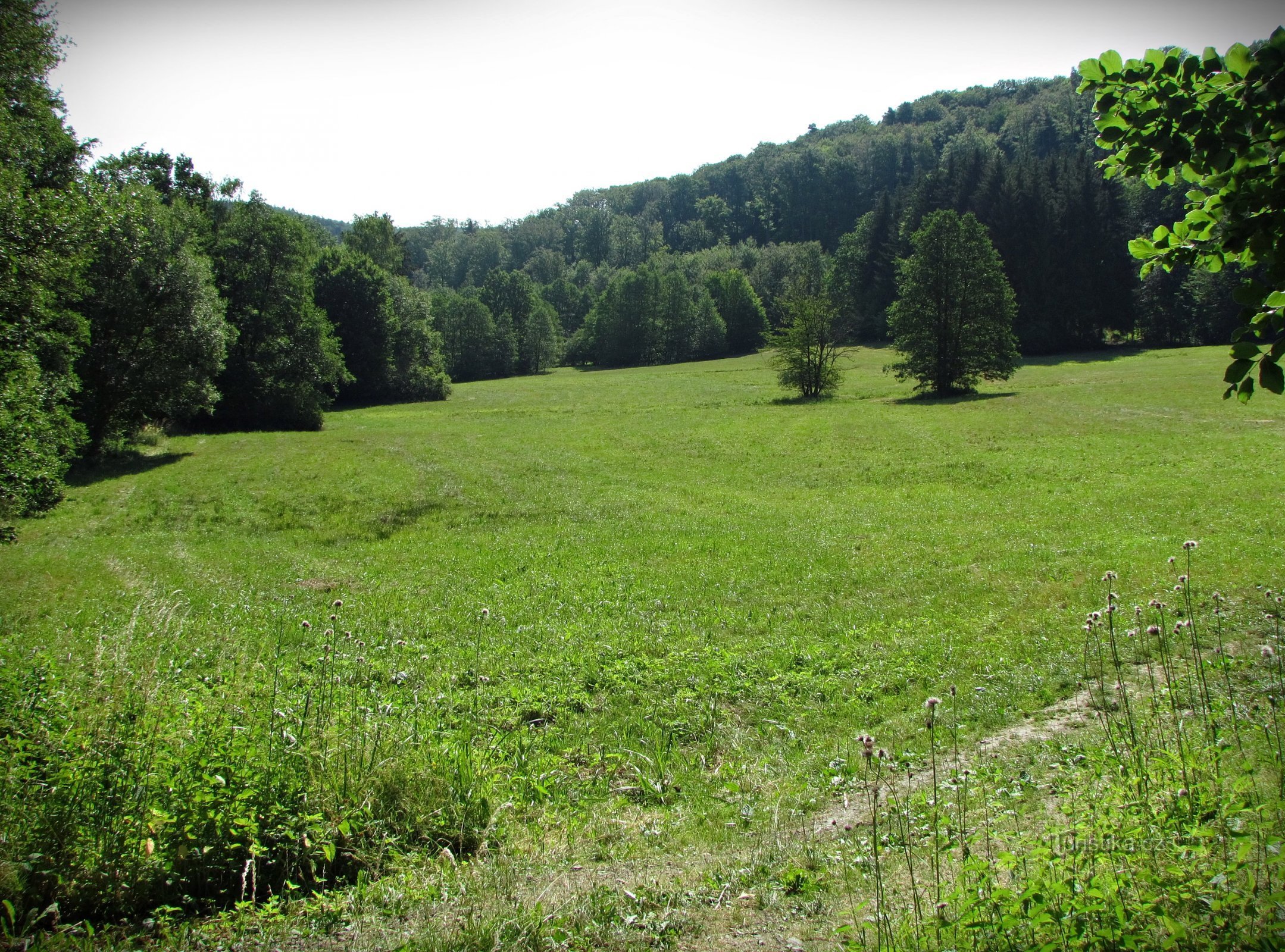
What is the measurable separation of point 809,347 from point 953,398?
467 inches

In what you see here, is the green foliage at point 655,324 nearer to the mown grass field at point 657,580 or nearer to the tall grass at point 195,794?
the mown grass field at point 657,580

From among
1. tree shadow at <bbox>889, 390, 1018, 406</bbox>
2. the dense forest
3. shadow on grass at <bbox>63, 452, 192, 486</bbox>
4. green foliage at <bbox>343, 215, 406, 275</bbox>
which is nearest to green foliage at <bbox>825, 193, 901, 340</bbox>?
the dense forest

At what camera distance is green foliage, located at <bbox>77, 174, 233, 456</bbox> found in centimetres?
3362

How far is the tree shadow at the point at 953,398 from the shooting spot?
52.4m

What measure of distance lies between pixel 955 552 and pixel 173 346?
121ft

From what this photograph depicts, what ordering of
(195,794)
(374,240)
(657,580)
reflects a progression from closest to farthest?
(195,794), (657,580), (374,240)

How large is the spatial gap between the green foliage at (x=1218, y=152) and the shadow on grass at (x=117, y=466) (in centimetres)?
3587

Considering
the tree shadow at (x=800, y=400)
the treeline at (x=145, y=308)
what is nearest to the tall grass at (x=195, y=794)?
the treeline at (x=145, y=308)

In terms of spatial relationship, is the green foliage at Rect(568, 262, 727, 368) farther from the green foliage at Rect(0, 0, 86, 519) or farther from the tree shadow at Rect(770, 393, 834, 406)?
the green foliage at Rect(0, 0, 86, 519)

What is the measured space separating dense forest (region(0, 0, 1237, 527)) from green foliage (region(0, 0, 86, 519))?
8 cm

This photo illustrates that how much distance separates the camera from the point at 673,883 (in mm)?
4965

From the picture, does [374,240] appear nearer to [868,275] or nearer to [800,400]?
[800,400]

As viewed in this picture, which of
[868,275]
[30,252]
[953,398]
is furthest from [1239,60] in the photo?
[868,275]

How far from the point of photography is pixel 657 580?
16594mm
